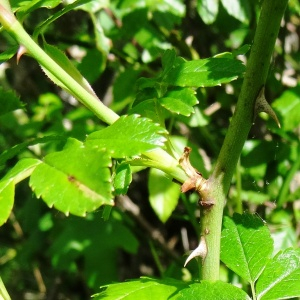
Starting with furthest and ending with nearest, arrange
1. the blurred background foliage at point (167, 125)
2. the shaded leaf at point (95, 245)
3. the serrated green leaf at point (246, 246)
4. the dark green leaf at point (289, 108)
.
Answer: the shaded leaf at point (95, 245), the blurred background foliage at point (167, 125), the dark green leaf at point (289, 108), the serrated green leaf at point (246, 246)

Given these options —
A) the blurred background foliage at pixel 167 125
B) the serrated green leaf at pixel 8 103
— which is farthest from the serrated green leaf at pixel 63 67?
the serrated green leaf at pixel 8 103

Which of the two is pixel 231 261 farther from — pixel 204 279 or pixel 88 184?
pixel 88 184

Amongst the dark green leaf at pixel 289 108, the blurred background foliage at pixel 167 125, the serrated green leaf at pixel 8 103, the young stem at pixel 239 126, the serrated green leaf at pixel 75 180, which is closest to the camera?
the serrated green leaf at pixel 75 180

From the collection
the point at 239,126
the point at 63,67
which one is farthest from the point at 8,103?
the point at 239,126

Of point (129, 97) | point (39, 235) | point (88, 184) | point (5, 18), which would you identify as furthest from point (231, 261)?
point (39, 235)

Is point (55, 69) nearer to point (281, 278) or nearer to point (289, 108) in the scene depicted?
point (281, 278)

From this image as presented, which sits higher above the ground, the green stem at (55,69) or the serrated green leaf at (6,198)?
the green stem at (55,69)

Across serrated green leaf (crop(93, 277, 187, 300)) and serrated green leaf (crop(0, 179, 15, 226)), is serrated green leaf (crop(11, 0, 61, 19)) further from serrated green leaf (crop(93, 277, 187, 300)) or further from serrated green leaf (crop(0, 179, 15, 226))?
serrated green leaf (crop(93, 277, 187, 300))

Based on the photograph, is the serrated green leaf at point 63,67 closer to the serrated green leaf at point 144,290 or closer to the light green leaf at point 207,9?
the serrated green leaf at point 144,290
